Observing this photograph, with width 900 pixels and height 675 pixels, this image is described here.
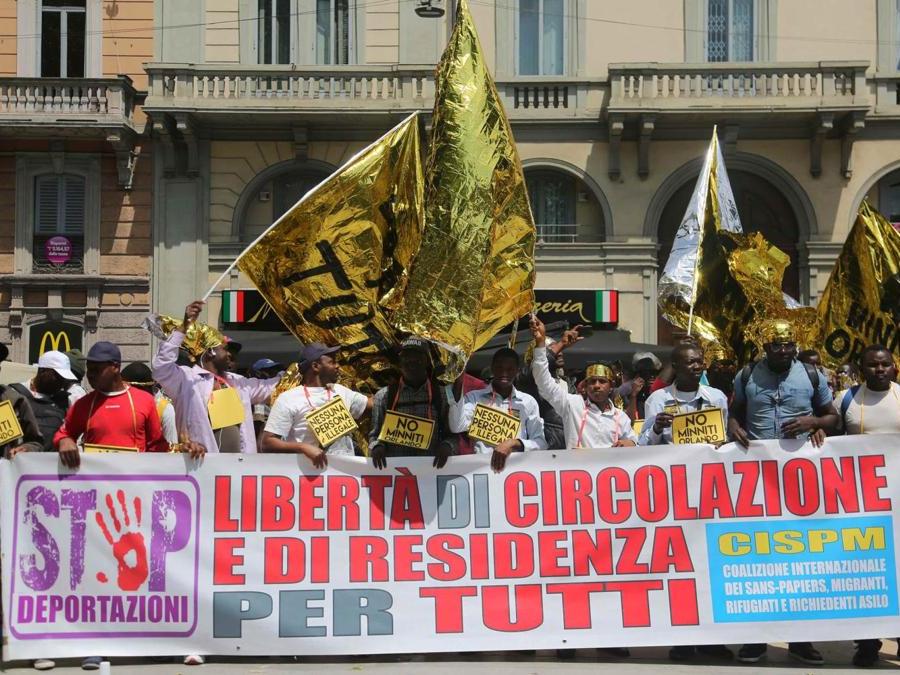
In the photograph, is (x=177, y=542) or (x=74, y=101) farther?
(x=74, y=101)

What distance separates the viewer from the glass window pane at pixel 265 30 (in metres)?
21.6

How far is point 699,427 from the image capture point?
24.3 feet

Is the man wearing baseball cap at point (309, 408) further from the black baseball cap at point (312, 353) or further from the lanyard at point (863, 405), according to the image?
the lanyard at point (863, 405)

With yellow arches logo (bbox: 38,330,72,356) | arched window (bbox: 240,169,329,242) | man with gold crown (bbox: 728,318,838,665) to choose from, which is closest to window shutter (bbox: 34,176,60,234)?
yellow arches logo (bbox: 38,330,72,356)

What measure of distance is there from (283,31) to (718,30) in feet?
24.8

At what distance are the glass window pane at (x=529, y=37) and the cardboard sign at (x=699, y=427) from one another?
15.0 metres

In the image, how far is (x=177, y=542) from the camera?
7094 millimetres

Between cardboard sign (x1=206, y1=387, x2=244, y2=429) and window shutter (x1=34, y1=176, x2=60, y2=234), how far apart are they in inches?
565

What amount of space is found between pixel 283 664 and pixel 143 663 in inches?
32.4

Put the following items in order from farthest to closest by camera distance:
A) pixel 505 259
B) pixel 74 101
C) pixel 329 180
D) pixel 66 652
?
1. pixel 74 101
2. pixel 329 180
3. pixel 505 259
4. pixel 66 652

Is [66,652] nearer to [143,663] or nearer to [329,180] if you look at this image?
[143,663]

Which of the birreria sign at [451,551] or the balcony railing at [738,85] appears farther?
the balcony railing at [738,85]

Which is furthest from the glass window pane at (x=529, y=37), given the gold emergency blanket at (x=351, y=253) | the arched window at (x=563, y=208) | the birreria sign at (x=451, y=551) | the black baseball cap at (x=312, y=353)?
the birreria sign at (x=451, y=551)

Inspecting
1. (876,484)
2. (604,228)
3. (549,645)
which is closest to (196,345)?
(549,645)
